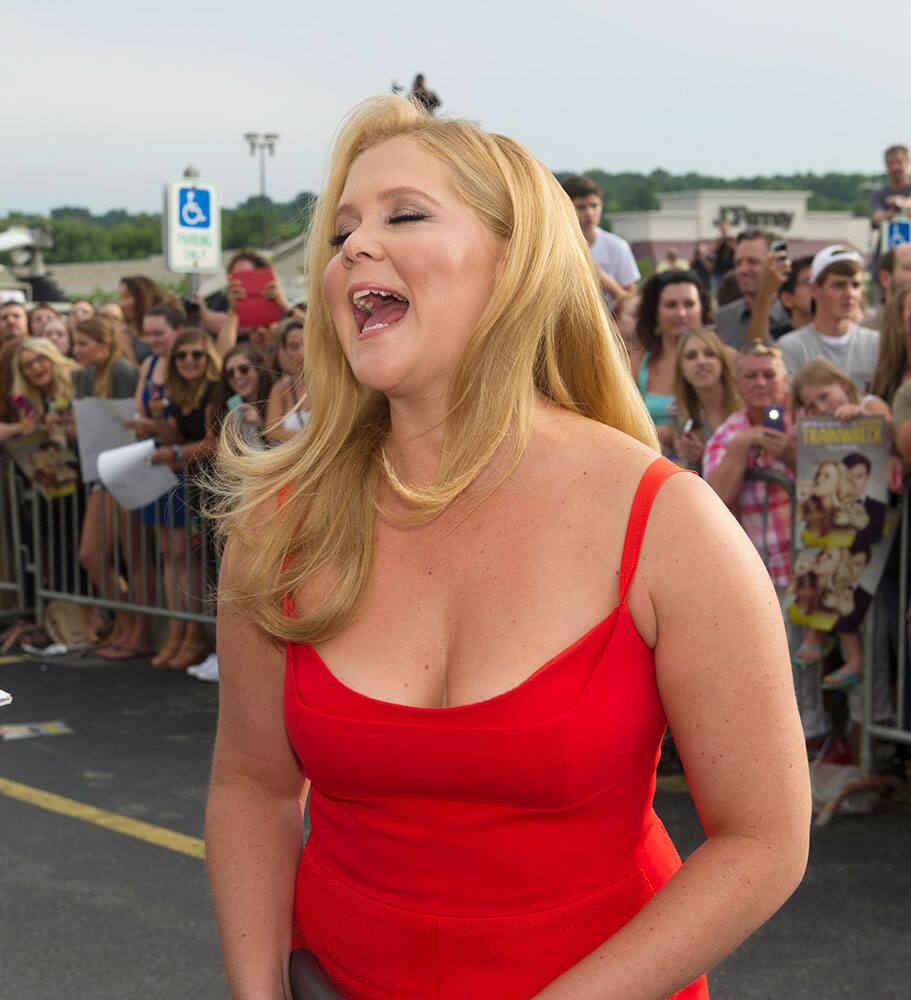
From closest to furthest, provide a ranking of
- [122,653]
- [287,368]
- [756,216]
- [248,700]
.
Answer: [248,700]
[287,368]
[122,653]
[756,216]

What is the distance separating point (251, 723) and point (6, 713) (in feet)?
19.6

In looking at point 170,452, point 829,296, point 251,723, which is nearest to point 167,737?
point 170,452

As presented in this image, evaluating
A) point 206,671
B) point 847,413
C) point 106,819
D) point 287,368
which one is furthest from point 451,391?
point 206,671

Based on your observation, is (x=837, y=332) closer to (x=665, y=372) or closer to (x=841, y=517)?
(x=665, y=372)

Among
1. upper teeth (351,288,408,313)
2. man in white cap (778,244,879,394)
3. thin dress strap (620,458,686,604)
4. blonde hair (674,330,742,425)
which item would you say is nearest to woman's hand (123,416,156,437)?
blonde hair (674,330,742,425)

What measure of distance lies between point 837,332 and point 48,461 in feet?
16.7

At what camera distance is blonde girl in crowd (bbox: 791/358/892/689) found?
5.73 meters

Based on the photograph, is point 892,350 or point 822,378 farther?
point 892,350

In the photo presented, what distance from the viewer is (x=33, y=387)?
988 centimetres

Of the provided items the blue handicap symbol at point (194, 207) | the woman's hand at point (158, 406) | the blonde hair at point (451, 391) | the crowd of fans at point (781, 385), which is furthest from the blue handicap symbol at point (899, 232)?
the blonde hair at point (451, 391)

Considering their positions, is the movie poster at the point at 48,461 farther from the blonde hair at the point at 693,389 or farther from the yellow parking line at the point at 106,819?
the blonde hair at the point at 693,389

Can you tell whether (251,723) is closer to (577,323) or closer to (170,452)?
(577,323)

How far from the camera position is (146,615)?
9258 mm

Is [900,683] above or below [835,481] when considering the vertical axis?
below
